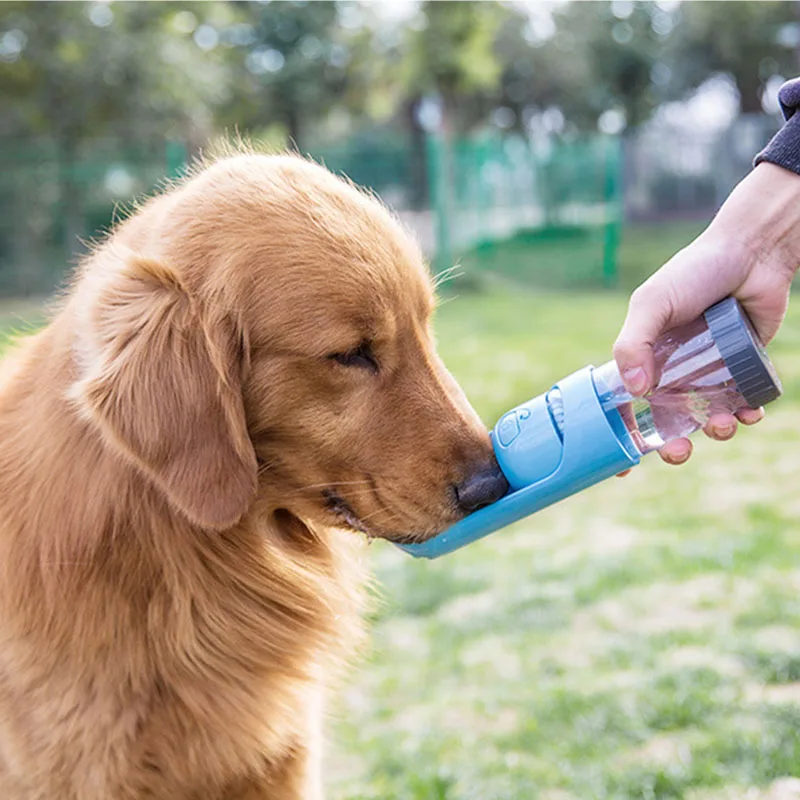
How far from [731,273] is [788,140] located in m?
0.37

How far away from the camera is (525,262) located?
65.6 feet

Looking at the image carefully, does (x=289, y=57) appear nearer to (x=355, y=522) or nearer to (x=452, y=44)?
(x=452, y=44)

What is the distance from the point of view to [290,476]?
2.54 metres

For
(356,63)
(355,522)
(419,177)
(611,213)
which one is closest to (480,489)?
(355,522)

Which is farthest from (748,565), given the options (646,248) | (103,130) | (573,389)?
(103,130)

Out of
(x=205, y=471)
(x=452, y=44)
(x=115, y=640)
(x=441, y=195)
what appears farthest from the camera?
(x=452, y=44)

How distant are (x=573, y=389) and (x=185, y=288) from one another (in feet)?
3.23

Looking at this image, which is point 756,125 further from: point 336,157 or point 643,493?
point 643,493

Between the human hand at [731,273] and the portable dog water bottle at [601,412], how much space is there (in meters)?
0.08

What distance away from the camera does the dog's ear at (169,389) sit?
7.41ft

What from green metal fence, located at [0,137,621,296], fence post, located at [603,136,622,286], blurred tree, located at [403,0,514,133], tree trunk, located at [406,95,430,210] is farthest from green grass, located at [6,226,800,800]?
blurred tree, located at [403,0,514,133]

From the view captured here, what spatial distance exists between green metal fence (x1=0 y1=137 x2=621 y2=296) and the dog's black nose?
15646 mm

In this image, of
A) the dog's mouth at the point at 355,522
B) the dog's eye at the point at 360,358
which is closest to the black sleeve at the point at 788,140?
the dog's eye at the point at 360,358

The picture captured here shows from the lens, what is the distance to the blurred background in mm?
3639
